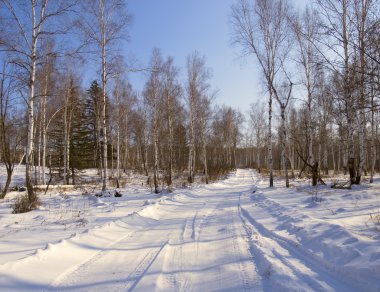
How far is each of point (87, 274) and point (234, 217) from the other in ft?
17.5

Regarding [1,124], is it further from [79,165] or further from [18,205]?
[79,165]

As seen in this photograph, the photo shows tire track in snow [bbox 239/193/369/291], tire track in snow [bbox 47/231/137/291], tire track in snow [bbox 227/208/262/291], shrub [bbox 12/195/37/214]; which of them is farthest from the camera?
shrub [bbox 12/195/37/214]

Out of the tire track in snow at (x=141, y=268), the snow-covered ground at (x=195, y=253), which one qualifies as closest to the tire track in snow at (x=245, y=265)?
the snow-covered ground at (x=195, y=253)

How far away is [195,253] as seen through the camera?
17.6 ft

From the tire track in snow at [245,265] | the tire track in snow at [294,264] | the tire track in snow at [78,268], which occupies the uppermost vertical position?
the tire track in snow at [294,264]

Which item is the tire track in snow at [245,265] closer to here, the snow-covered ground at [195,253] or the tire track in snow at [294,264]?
the snow-covered ground at [195,253]

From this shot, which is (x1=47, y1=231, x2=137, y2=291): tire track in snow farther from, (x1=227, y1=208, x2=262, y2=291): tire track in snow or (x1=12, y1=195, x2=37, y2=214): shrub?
(x1=12, y1=195, x2=37, y2=214): shrub

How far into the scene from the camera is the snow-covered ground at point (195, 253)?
3.96 metres

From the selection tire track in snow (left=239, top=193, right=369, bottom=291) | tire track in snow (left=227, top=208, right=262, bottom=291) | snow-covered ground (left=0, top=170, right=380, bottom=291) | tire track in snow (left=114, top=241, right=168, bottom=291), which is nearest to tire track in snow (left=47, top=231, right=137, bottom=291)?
snow-covered ground (left=0, top=170, right=380, bottom=291)

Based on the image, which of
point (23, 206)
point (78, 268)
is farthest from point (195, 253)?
point (23, 206)

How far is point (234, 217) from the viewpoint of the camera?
8.88m

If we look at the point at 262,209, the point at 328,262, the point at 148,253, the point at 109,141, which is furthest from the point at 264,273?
the point at 109,141

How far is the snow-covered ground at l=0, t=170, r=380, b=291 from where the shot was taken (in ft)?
13.0

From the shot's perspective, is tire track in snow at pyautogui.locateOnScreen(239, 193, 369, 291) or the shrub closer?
tire track in snow at pyautogui.locateOnScreen(239, 193, 369, 291)
